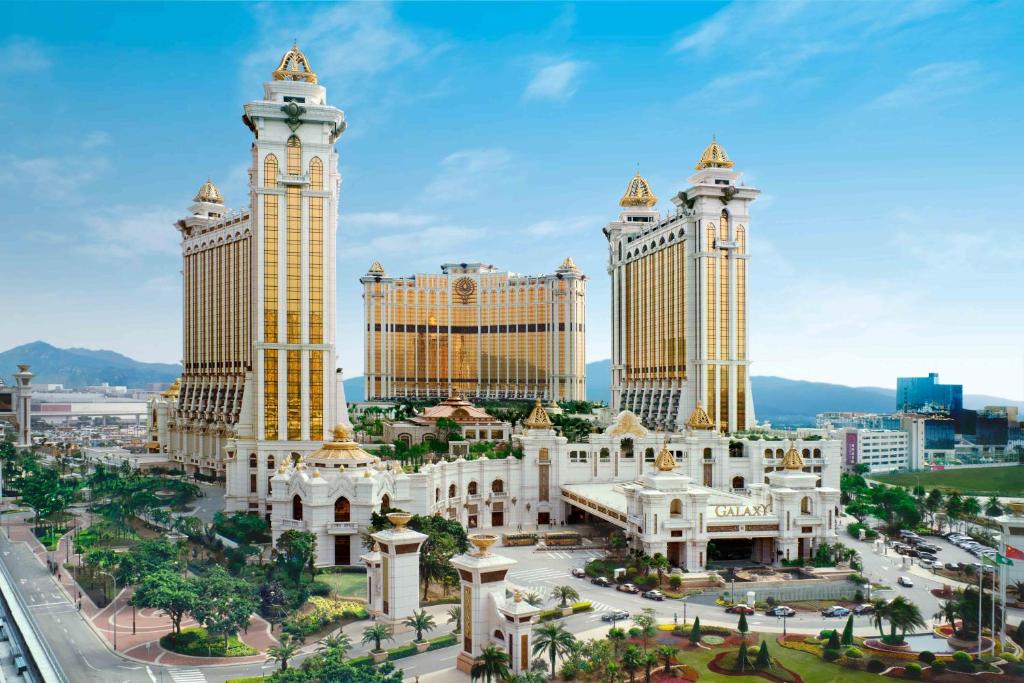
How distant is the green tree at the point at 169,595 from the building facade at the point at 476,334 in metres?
87.5

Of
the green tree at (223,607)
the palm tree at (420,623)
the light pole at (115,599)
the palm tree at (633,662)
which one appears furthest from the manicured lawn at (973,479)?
the light pole at (115,599)

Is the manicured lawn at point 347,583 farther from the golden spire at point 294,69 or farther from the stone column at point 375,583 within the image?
the golden spire at point 294,69

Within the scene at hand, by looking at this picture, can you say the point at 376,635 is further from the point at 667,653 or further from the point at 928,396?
the point at 928,396

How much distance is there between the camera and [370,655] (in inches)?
1455

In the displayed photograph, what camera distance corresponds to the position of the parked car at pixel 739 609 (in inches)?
1817

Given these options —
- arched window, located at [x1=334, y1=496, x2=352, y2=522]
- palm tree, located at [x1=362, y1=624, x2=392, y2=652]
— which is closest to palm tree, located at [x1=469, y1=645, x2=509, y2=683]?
palm tree, located at [x1=362, y1=624, x2=392, y2=652]

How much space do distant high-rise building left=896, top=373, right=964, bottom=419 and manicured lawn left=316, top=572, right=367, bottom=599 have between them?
4380 inches

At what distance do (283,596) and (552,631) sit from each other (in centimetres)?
1531

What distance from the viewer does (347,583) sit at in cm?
5003

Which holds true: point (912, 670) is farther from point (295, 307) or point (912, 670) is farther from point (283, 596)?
point (295, 307)

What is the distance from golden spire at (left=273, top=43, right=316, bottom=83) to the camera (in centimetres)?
7262

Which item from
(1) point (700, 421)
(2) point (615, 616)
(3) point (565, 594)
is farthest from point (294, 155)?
(2) point (615, 616)

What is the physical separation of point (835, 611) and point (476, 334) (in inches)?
3598

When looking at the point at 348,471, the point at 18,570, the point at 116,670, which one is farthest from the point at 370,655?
the point at 18,570
